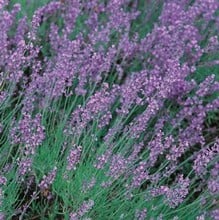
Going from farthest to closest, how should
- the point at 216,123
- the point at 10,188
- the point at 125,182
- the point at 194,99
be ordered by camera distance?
the point at 216,123, the point at 194,99, the point at 125,182, the point at 10,188

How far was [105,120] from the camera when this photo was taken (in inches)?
112

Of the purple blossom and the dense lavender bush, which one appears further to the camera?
the dense lavender bush

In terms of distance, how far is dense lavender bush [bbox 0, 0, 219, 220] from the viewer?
8.57 ft

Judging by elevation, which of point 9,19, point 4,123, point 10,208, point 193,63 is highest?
point 9,19

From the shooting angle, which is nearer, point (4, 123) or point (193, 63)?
point (4, 123)

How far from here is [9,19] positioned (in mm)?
3180

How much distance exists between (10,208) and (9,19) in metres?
1.14

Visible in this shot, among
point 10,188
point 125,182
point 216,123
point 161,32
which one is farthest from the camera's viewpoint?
point 216,123

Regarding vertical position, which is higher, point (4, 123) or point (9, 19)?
point (9, 19)

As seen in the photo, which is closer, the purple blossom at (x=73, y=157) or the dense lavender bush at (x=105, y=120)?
the purple blossom at (x=73, y=157)

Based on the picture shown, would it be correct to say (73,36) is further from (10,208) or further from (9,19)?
(10,208)

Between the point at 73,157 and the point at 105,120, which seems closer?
the point at 73,157

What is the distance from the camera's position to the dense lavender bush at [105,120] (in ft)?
8.57

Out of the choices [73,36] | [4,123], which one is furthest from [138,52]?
[4,123]
